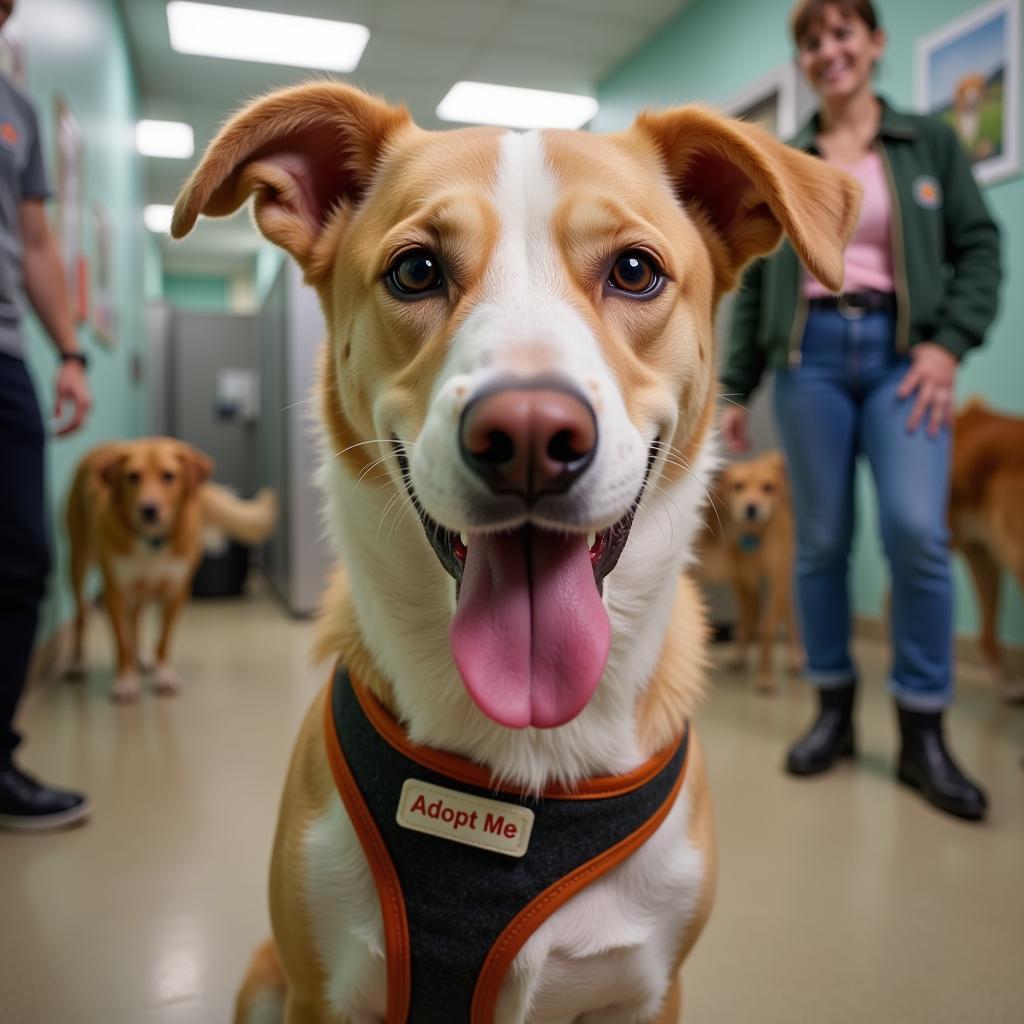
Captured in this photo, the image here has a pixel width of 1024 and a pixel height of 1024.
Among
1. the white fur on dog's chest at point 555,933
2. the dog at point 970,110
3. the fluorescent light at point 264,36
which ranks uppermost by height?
the fluorescent light at point 264,36

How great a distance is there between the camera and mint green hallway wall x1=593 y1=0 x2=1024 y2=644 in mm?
3113

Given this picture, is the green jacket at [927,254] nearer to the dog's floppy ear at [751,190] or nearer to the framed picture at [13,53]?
the dog's floppy ear at [751,190]

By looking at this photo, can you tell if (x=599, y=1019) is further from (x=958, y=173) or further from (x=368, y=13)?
(x=368, y=13)

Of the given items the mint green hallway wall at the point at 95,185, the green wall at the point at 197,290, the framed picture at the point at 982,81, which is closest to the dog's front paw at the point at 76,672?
the mint green hallway wall at the point at 95,185

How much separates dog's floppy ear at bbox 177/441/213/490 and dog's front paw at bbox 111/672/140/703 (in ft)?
2.48

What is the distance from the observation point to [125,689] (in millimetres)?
2865

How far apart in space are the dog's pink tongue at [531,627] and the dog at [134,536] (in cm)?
252

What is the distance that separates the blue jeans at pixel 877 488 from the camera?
1.93 m

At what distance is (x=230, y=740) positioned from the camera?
2418mm

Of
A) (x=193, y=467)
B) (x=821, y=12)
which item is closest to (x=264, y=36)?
(x=193, y=467)

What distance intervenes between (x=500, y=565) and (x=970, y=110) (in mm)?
3384

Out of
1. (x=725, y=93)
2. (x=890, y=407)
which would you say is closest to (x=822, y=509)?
(x=890, y=407)

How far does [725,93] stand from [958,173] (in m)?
3.29

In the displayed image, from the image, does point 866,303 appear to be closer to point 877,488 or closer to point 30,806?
point 877,488
